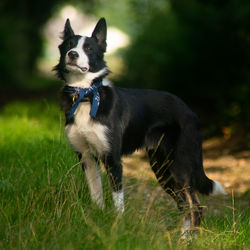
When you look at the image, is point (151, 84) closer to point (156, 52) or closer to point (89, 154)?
point (156, 52)

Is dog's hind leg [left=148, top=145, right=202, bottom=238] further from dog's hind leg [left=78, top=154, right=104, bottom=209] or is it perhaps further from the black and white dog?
dog's hind leg [left=78, top=154, right=104, bottom=209]

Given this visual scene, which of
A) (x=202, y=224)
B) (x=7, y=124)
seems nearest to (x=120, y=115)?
(x=202, y=224)

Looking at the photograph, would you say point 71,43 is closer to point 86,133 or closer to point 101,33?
point 101,33

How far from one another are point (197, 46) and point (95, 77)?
5.44 metres

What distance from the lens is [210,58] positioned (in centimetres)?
887

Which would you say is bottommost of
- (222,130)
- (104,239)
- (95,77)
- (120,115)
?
(222,130)

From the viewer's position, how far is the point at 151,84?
429 inches

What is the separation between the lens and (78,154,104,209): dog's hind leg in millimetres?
3898

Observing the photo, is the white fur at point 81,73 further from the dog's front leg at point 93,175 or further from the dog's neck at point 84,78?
the dog's front leg at point 93,175

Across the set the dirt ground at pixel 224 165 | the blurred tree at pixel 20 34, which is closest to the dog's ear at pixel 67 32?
the dirt ground at pixel 224 165

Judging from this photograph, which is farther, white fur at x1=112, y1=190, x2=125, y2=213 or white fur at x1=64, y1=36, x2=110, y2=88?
white fur at x1=64, y1=36, x2=110, y2=88

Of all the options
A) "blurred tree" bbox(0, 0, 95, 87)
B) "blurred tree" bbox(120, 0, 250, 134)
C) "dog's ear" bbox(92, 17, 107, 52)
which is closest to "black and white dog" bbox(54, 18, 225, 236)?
"dog's ear" bbox(92, 17, 107, 52)

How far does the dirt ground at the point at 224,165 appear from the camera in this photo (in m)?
5.96

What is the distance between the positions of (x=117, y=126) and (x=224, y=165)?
11.4ft
